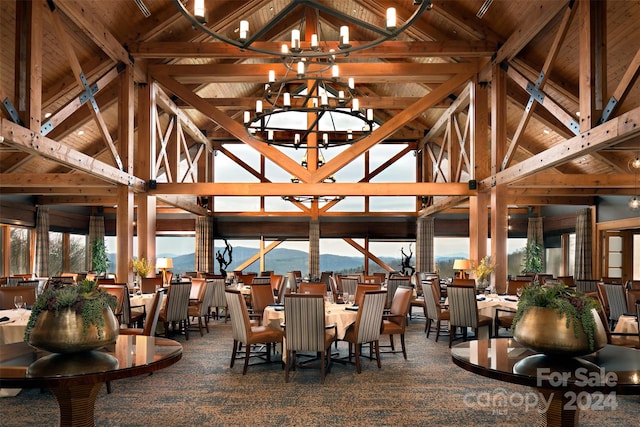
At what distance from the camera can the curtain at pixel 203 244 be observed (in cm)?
1762

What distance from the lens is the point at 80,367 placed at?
258 cm

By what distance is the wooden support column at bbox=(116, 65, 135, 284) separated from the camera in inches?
402

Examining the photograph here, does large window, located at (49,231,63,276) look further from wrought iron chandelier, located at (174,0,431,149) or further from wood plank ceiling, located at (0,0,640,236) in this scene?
wrought iron chandelier, located at (174,0,431,149)

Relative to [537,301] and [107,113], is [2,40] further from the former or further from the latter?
[537,301]

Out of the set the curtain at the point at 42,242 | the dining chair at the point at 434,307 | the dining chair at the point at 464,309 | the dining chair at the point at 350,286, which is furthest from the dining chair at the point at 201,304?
the curtain at the point at 42,242

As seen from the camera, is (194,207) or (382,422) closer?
(382,422)

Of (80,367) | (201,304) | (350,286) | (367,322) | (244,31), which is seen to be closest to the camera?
(80,367)

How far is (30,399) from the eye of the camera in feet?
15.2

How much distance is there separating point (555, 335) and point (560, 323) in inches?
2.5

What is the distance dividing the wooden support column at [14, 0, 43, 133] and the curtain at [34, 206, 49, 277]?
8.89 m

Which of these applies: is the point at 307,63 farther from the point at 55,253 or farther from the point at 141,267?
the point at 55,253

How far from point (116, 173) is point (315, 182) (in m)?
3.96

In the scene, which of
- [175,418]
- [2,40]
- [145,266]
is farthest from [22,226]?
[175,418]

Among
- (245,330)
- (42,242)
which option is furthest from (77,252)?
(245,330)
